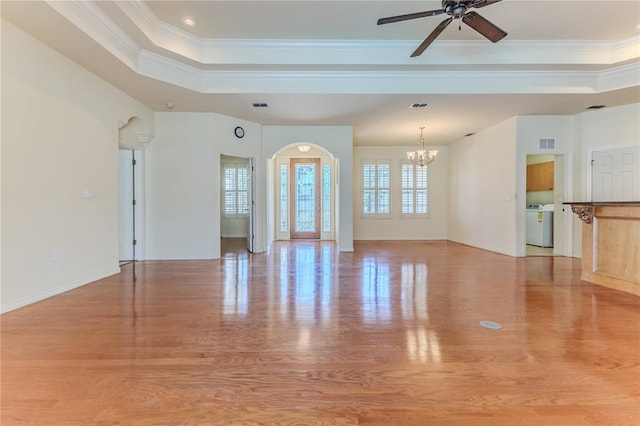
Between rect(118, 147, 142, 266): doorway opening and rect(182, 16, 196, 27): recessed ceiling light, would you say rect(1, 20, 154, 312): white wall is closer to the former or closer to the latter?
rect(118, 147, 142, 266): doorway opening

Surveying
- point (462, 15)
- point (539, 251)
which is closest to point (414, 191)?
point (539, 251)

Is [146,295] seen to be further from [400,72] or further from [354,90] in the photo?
[400,72]

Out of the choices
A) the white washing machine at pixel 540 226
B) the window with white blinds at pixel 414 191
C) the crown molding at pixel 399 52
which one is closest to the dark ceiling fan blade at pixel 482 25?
the crown molding at pixel 399 52

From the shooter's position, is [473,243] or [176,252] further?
[473,243]

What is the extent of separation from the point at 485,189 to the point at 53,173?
306 inches

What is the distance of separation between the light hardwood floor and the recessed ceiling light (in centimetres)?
331

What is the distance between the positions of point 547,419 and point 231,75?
199 inches

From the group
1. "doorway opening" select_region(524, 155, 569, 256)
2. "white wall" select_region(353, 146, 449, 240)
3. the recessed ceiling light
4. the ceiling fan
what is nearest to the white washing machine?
"doorway opening" select_region(524, 155, 569, 256)

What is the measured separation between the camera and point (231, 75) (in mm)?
4590

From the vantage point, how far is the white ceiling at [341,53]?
3391 mm

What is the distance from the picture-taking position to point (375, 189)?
895 centimetres

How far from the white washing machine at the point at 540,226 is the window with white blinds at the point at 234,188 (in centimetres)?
784

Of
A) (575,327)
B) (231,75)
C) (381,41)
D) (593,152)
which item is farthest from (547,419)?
(593,152)

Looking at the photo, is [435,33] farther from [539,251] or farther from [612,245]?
[539,251]
